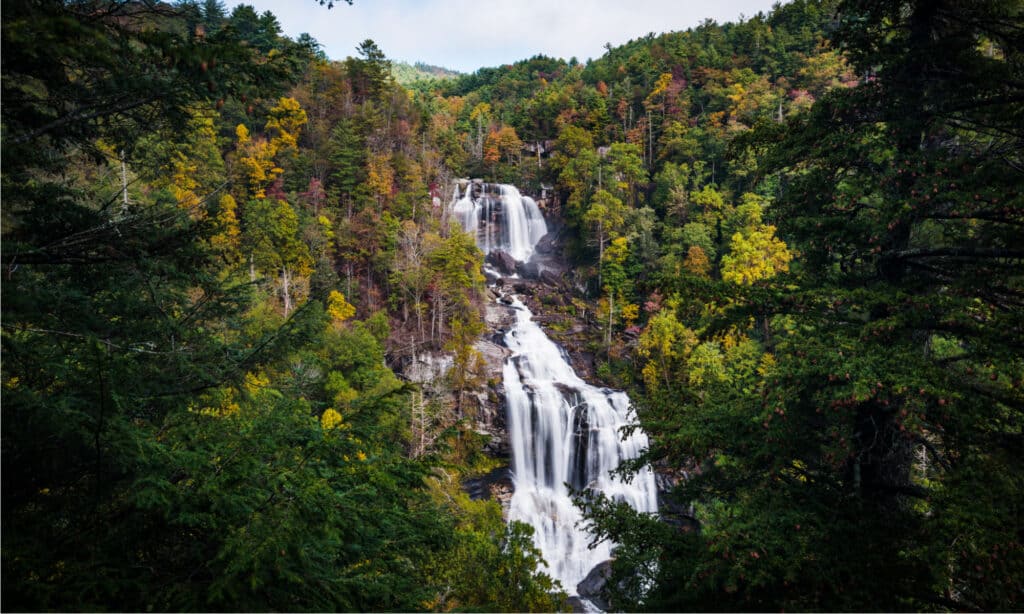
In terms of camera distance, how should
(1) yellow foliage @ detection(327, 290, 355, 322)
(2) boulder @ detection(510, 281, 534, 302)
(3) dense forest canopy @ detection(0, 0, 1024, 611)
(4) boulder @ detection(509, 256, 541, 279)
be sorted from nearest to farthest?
(3) dense forest canopy @ detection(0, 0, 1024, 611)
(1) yellow foliage @ detection(327, 290, 355, 322)
(2) boulder @ detection(510, 281, 534, 302)
(4) boulder @ detection(509, 256, 541, 279)

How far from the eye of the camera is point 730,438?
191 inches

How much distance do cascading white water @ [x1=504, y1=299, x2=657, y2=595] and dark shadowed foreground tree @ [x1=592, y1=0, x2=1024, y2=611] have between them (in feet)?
51.3

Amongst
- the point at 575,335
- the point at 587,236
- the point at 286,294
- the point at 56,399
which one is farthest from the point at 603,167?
the point at 56,399

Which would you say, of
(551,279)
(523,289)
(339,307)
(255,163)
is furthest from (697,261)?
(255,163)

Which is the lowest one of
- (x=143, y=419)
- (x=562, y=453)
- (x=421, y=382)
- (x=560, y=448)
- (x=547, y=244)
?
(x=562, y=453)

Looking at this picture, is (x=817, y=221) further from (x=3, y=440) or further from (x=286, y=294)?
(x=286, y=294)

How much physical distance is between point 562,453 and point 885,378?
19.7 meters

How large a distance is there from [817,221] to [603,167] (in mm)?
30878

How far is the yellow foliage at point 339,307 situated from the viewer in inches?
893

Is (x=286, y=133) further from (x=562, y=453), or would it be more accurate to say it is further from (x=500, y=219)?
(x=562, y=453)

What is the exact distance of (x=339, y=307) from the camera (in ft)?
76.5

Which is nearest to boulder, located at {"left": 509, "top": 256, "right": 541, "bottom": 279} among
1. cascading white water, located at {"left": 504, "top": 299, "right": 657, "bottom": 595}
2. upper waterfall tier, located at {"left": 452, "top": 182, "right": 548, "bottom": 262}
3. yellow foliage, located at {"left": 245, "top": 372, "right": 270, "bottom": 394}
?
upper waterfall tier, located at {"left": 452, "top": 182, "right": 548, "bottom": 262}

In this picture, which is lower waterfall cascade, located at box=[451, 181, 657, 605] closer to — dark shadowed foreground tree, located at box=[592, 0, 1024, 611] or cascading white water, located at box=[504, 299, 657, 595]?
cascading white water, located at box=[504, 299, 657, 595]

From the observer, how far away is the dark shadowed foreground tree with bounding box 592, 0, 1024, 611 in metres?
3.35
